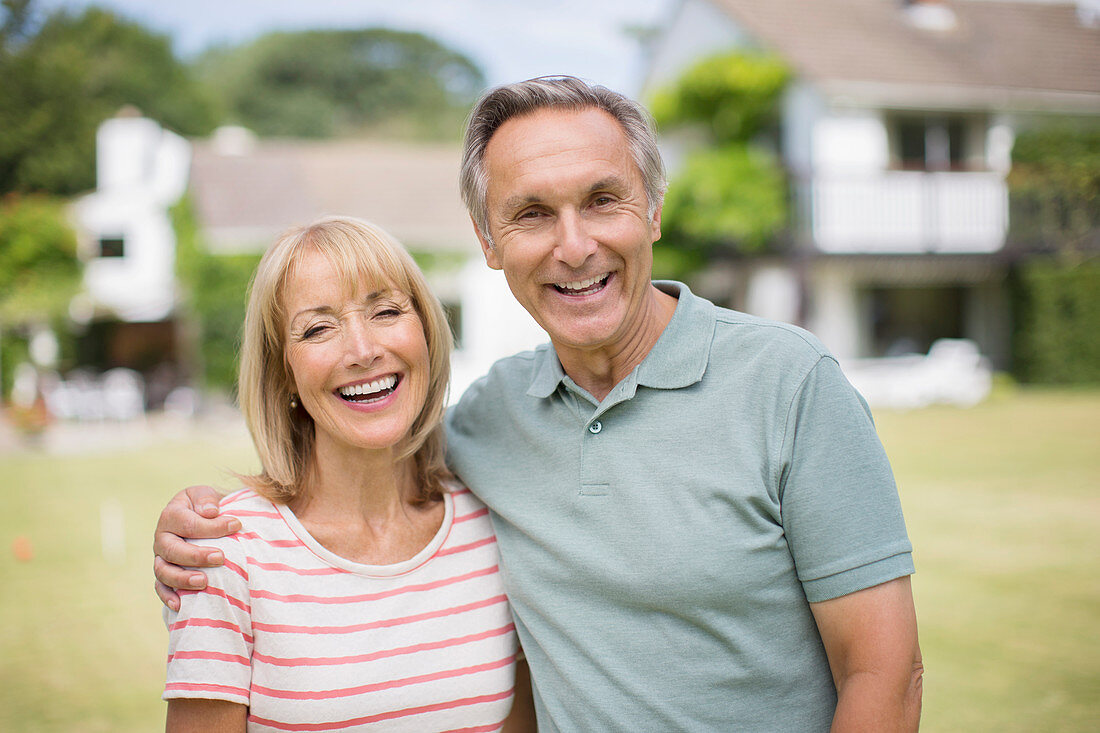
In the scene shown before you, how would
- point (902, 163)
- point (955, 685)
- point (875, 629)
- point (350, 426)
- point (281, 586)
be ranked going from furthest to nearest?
point (902, 163) < point (955, 685) < point (350, 426) < point (281, 586) < point (875, 629)

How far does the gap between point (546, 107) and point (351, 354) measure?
711mm

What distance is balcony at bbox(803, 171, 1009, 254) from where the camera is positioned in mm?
18219

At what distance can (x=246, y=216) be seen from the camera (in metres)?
24.2

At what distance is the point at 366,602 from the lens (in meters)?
2.12

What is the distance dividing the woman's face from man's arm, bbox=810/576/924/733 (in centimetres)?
108

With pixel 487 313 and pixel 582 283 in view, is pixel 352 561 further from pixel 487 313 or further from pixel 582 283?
pixel 487 313

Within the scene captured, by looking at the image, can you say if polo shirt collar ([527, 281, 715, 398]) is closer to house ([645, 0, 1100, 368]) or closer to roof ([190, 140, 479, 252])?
house ([645, 0, 1100, 368])

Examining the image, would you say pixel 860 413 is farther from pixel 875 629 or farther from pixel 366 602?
pixel 366 602

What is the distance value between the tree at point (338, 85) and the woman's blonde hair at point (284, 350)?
170 feet

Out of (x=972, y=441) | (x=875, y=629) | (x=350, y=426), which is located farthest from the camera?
(x=972, y=441)

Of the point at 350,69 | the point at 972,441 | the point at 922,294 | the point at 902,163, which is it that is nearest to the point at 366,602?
the point at 972,441

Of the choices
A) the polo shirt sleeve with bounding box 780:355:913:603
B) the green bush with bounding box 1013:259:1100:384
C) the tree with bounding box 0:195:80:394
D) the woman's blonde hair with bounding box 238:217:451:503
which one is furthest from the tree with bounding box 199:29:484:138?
the polo shirt sleeve with bounding box 780:355:913:603

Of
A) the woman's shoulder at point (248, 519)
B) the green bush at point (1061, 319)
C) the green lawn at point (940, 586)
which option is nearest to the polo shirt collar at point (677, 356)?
the woman's shoulder at point (248, 519)

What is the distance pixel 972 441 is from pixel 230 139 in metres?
24.8
